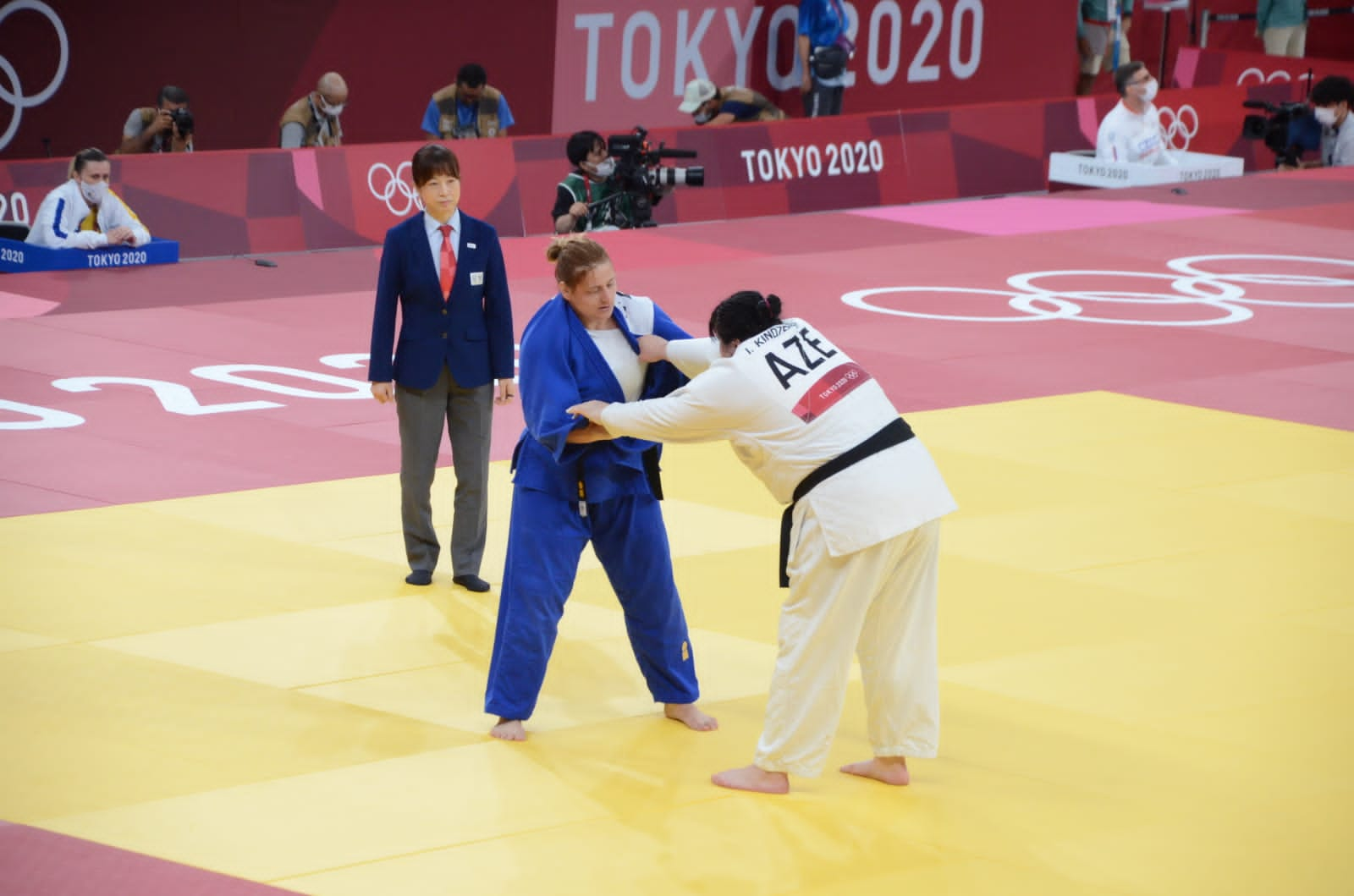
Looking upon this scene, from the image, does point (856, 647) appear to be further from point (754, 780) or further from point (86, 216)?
point (86, 216)

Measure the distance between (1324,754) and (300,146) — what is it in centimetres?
1431

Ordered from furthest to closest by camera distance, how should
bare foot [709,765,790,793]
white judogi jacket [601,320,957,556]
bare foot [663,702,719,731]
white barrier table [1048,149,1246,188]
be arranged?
white barrier table [1048,149,1246,188] → bare foot [663,702,719,731] → bare foot [709,765,790,793] → white judogi jacket [601,320,957,556]

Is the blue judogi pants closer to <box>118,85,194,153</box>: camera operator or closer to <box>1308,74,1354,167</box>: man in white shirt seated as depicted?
<box>118,85,194,153</box>: camera operator

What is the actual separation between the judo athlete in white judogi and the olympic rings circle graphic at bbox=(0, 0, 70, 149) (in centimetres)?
1472

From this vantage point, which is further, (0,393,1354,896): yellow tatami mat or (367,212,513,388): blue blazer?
(367,212,513,388): blue blazer

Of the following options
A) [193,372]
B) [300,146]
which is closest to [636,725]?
[193,372]

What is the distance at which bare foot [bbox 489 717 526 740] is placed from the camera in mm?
7035

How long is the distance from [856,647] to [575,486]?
126cm

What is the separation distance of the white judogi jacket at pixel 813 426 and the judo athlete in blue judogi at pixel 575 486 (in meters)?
0.59

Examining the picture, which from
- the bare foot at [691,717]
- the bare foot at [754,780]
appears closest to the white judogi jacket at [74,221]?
the bare foot at [691,717]

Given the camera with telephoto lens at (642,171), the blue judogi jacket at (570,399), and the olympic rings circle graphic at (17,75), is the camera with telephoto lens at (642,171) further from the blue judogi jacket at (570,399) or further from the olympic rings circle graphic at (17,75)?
the blue judogi jacket at (570,399)

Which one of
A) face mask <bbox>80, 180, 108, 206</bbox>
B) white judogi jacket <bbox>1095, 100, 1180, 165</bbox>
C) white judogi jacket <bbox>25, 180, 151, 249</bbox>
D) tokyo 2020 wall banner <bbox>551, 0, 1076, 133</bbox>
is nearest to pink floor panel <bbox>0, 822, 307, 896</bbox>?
face mask <bbox>80, 180, 108, 206</bbox>

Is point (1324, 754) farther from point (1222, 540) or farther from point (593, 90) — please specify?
point (593, 90)

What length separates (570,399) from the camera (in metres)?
6.79
